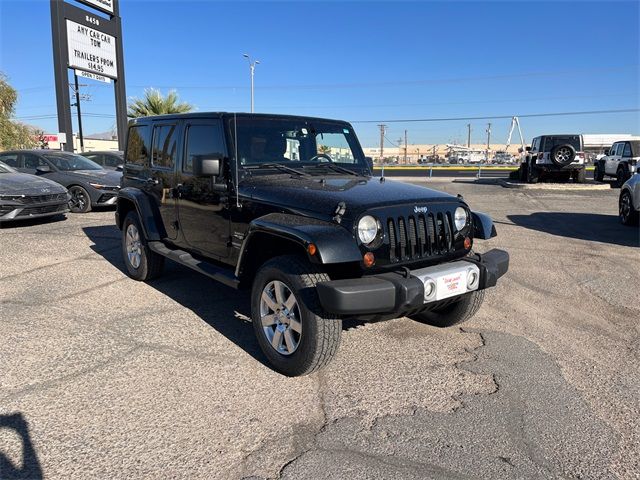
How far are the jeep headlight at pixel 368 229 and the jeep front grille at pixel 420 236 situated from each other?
0.33ft

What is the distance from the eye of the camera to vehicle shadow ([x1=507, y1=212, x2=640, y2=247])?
28.5ft

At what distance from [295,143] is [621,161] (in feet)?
67.3

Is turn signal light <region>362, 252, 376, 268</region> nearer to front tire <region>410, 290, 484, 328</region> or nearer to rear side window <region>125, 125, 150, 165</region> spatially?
front tire <region>410, 290, 484, 328</region>

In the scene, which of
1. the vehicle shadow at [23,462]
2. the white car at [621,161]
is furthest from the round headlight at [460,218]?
the white car at [621,161]

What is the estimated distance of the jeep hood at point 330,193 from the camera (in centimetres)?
338

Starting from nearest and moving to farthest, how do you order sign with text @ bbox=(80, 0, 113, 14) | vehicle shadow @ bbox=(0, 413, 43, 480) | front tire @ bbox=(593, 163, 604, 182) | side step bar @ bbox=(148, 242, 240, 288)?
vehicle shadow @ bbox=(0, 413, 43, 480)
side step bar @ bbox=(148, 242, 240, 288)
sign with text @ bbox=(80, 0, 113, 14)
front tire @ bbox=(593, 163, 604, 182)

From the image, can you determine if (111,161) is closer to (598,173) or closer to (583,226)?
(583,226)

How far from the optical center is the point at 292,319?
132 inches

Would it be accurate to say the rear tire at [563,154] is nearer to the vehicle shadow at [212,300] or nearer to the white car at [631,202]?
the white car at [631,202]

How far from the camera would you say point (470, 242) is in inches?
156

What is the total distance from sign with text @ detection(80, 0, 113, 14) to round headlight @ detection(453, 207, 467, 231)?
21367 mm

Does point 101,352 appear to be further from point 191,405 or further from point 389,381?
point 389,381

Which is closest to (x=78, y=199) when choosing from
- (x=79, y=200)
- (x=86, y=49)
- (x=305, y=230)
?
(x=79, y=200)

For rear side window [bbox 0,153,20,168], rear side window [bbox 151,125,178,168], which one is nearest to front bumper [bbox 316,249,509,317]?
rear side window [bbox 151,125,178,168]
